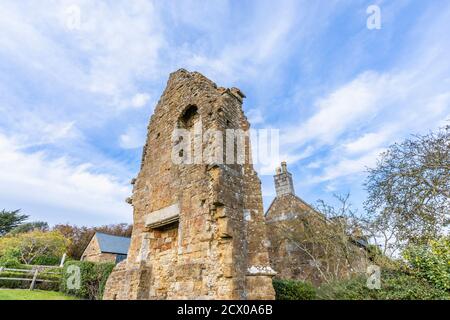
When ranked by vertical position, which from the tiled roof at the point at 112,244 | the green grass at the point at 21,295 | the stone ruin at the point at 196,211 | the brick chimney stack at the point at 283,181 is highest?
the brick chimney stack at the point at 283,181

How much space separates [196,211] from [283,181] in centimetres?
1081

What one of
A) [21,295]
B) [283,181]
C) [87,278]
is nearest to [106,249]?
[87,278]

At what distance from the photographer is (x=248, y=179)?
5492 mm

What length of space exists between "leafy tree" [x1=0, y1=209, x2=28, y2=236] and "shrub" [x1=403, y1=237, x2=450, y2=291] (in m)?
57.2

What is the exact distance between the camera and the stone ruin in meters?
4.48

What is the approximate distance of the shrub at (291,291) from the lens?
8.97m

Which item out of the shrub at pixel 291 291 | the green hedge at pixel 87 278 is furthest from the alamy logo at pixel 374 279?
the green hedge at pixel 87 278

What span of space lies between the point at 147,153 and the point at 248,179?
3.77 meters

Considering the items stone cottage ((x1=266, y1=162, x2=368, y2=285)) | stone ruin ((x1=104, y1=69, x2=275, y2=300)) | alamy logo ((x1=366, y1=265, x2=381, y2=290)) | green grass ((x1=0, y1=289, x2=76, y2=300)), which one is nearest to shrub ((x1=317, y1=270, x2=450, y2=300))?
alamy logo ((x1=366, y1=265, x2=381, y2=290))

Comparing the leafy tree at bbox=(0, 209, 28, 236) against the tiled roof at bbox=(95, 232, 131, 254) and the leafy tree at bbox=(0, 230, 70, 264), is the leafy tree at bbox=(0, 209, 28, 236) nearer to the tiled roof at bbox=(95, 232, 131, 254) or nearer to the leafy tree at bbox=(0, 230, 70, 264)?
the leafy tree at bbox=(0, 230, 70, 264)

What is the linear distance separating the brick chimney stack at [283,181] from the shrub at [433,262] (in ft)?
29.5

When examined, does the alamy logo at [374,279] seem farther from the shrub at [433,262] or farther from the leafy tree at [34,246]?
the leafy tree at [34,246]

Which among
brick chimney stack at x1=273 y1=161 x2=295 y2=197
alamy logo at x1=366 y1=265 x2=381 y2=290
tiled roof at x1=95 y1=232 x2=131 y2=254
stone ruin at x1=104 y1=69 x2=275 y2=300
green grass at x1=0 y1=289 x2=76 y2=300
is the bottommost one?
green grass at x1=0 y1=289 x2=76 y2=300
